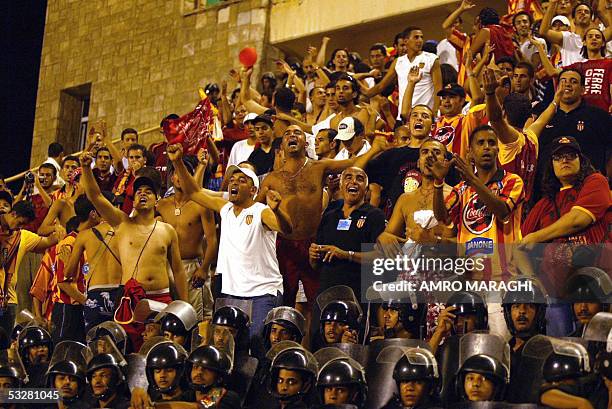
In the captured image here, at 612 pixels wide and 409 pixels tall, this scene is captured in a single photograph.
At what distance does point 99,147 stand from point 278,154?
14.1ft

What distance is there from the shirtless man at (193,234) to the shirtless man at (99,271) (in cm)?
77

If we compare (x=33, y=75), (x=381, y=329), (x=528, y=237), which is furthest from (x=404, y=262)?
(x=33, y=75)

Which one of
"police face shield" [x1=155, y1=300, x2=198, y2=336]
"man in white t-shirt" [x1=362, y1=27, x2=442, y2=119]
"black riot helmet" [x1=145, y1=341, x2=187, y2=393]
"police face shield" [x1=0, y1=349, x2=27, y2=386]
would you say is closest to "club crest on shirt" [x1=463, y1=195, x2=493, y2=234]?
"black riot helmet" [x1=145, y1=341, x2=187, y2=393]

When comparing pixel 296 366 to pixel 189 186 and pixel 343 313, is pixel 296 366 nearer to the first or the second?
pixel 343 313

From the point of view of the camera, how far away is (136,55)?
22.7m

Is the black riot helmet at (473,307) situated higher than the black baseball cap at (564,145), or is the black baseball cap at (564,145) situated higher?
the black baseball cap at (564,145)

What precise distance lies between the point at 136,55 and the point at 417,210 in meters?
14.6

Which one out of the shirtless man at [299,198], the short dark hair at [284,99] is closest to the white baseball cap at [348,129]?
the shirtless man at [299,198]

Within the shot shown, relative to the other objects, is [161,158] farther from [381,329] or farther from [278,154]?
[381,329]

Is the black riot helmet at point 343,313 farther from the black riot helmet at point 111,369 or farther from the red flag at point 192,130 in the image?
the red flag at point 192,130

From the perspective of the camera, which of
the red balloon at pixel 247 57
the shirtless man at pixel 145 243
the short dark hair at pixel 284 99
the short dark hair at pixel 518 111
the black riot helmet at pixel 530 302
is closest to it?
the black riot helmet at pixel 530 302

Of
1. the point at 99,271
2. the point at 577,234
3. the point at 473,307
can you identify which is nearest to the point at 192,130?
the point at 99,271

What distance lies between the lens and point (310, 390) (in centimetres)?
809

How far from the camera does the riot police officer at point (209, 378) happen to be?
8.19 m
